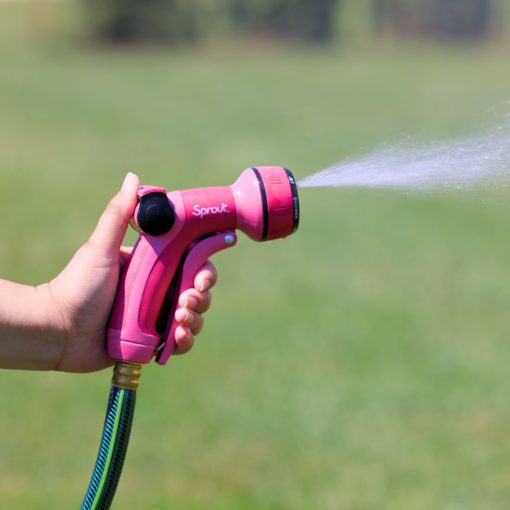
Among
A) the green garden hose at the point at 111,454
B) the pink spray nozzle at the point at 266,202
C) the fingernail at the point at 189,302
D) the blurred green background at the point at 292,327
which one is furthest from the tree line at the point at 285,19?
the green garden hose at the point at 111,454

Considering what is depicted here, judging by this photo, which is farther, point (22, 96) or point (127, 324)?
point (22, 96)

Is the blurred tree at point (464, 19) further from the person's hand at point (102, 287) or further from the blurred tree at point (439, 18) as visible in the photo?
the person's hand at point (102, 287)

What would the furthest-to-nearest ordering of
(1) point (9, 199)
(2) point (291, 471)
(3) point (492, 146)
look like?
(1) point (9, 199)
(2) point (291, 471)
(3) point (492, 146)

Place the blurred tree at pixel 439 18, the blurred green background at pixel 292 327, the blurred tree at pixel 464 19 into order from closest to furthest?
the blurred green background at pixel 292 327
the blurred tree at pixel 464 19
the blurred tree at pixel 439 18

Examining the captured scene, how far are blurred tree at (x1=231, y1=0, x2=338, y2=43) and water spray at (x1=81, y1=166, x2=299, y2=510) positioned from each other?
2335cm

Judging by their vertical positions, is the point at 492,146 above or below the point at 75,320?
above

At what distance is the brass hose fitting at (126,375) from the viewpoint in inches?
83.0

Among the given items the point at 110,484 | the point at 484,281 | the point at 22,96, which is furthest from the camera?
the point at 22,96

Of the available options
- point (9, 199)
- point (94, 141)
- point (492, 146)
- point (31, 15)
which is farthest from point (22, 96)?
point (492, 146)

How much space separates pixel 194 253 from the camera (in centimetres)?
212

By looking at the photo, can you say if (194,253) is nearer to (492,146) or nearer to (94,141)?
(492,146)

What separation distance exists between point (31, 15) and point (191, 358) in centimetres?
2297

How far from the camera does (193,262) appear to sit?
2.14 m

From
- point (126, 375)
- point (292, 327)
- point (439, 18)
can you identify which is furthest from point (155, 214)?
point (439, 18)
